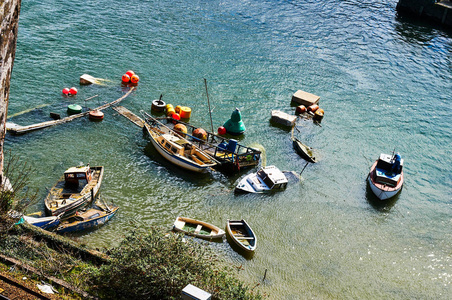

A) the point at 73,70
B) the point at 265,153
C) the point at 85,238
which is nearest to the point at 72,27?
the point at 73,70

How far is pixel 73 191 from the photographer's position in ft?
102

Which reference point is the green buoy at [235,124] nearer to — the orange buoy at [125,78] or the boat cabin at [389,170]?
the orange buoy at [125,78]

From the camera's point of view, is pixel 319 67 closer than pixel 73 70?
No

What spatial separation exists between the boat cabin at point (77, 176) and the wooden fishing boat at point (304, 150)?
Result: 63.6 ft

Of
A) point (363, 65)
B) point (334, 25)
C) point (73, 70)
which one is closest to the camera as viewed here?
point (73, 70)

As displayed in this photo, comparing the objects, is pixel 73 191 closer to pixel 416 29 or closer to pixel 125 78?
pixel 125 78

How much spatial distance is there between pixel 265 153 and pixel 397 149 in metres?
15.0

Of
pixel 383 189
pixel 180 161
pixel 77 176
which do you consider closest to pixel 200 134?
pixel 180 161

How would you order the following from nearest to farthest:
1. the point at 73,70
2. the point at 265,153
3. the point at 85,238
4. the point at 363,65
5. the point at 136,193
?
the point at 85,238 < the point at 136,193 < the point at 265,153 < the point at 73,70 < the point at 363,65

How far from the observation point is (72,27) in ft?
184

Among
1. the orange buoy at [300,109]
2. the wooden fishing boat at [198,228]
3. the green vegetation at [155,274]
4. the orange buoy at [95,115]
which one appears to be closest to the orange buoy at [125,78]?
the orange buoy at [95,115]

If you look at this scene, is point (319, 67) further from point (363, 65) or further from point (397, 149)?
point (397, 149)

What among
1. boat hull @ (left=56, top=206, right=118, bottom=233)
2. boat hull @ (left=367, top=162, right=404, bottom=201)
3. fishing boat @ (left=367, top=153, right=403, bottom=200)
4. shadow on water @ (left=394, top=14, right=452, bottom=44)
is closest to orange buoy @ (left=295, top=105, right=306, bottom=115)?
fishing boat @ (left=367, top=153, right=403, bottom=200)

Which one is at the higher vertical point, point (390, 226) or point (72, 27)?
point (72, 27)
